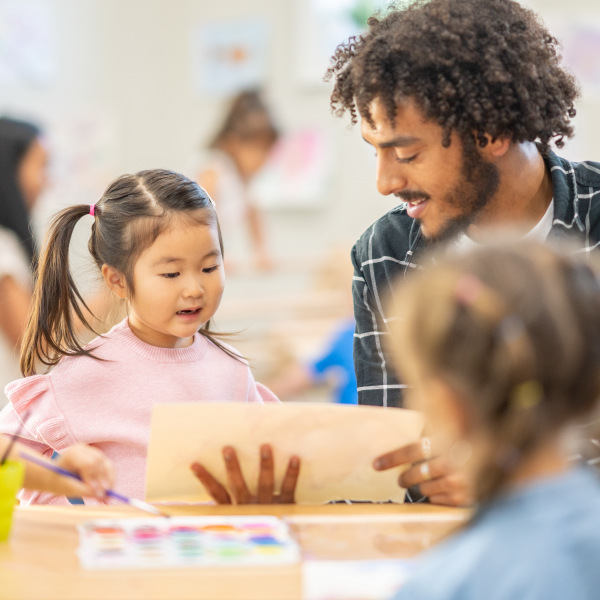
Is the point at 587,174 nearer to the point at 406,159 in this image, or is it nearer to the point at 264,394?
the point at 406,159

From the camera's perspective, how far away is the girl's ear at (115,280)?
4.98 ft

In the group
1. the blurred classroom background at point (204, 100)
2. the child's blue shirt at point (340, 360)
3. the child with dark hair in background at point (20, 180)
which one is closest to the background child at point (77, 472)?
the child's blue shirt at point (340, 360)

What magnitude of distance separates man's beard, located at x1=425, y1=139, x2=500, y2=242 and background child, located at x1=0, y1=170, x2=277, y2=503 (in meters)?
0.39

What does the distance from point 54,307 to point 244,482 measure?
0.51m

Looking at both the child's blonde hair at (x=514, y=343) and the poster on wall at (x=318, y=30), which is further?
the poster on wall at (x=318, y=30)

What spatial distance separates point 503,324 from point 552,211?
2.99 feet

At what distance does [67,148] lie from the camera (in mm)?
4762

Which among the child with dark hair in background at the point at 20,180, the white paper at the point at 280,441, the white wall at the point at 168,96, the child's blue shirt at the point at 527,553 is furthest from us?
the white wall at the point at 168,96

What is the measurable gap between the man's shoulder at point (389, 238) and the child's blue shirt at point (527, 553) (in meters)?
0.95

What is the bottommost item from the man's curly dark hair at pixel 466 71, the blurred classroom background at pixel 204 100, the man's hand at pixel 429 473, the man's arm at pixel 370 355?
the man's hand at pixel 429 473

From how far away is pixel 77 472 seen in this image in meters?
1.13

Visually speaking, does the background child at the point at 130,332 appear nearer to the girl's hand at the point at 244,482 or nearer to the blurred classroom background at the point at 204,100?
the girl's hand at the point at 244,482

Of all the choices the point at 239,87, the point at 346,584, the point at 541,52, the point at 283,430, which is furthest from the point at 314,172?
the point at 346,584

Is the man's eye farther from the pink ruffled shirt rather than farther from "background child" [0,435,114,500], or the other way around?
"background child" [0,435,114,500]
